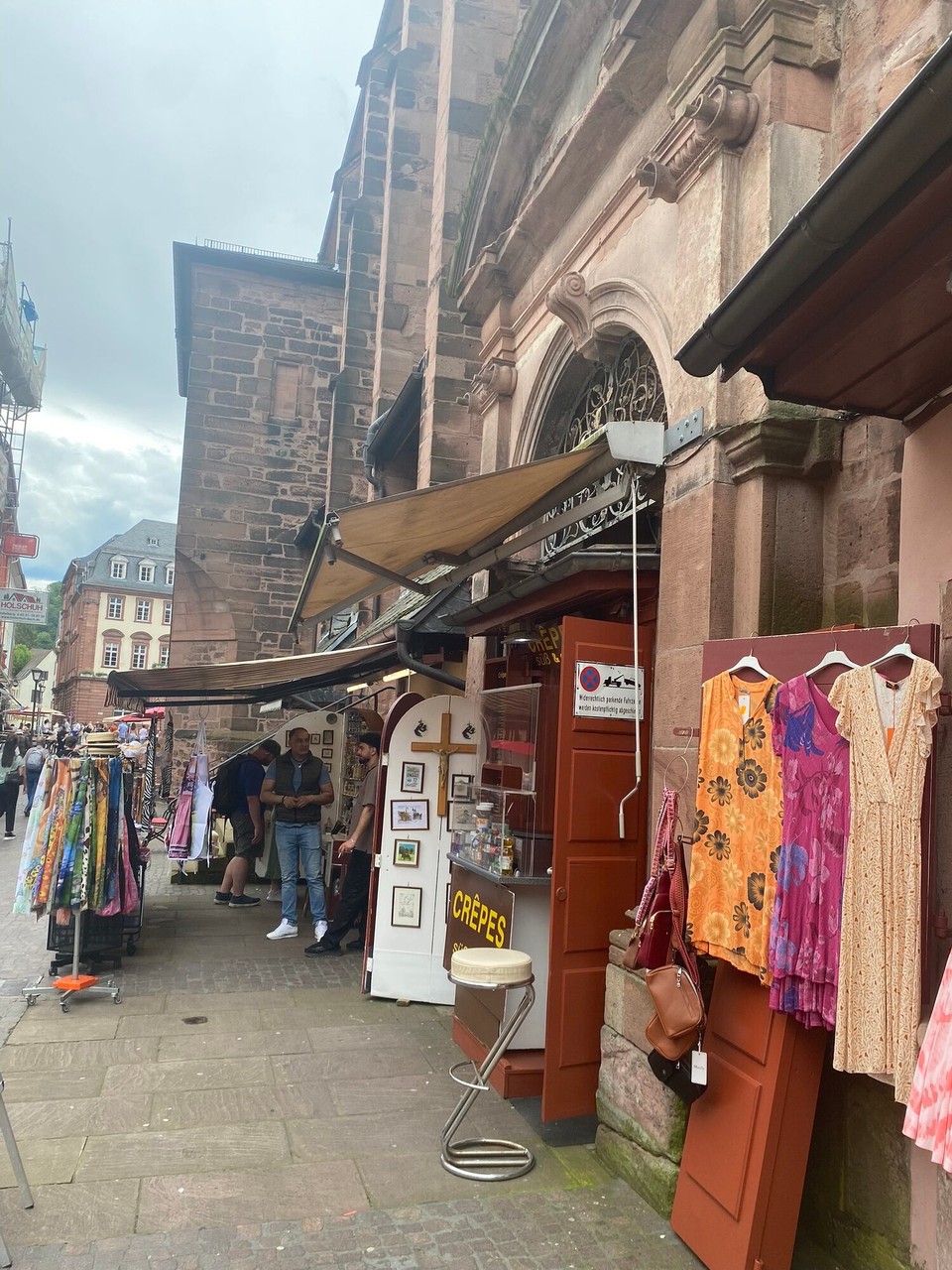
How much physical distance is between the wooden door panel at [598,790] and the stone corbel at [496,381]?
431 cm

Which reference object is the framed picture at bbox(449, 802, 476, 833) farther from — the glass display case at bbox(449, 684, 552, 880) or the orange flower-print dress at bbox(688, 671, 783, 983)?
the orange flower-print dress at bbox(688, 671, 783, 983)

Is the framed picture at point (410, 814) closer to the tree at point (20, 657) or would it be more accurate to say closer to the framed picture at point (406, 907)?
the framed picture at point (406, 907)

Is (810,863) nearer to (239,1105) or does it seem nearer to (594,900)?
(594,900)

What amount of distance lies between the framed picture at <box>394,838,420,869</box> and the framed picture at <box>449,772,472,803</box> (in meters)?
0.46

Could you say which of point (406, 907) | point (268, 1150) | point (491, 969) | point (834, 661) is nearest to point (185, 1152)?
point (268, 1150)

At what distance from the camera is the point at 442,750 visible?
6.81m

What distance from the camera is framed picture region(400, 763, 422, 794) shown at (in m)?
6.75

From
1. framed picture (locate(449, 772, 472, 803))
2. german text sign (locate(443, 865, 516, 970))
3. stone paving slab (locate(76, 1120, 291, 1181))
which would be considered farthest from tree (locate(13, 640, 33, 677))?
stone paving slab (locate(76, 1120, 291, 1181))

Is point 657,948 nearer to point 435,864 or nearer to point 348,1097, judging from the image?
point 348,1097

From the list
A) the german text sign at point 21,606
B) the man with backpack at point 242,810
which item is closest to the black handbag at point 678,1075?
the man with backpack at point 242,810

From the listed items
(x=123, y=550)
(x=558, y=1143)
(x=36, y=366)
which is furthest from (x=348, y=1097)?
(x=123, y=550)

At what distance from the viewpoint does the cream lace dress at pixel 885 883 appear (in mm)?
2729

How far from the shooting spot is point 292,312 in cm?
2316

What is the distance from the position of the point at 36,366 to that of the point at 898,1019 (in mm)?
54080
